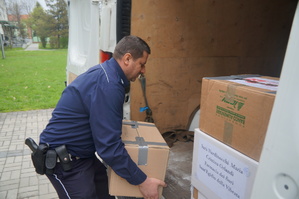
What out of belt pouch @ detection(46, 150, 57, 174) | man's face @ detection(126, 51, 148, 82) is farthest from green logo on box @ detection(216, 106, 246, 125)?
belt pouch @ detection(46, 150, 57, 174)

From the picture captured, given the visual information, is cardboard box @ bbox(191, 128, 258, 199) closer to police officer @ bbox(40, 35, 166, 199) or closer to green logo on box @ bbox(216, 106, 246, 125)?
green logo on box @ bbox(216, 106, 246, 125)

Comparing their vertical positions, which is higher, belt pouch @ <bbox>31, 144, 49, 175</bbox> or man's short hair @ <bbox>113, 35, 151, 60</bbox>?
man's short hair @ <bbox>113, 35, 151, 60</bbox>

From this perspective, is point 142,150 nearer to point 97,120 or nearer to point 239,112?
point 97,120

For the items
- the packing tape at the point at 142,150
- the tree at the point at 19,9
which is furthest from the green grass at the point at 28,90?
the tree at the point at 19,9

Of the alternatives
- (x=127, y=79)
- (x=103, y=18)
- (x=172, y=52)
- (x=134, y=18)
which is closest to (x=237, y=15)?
(x=172, y=52)

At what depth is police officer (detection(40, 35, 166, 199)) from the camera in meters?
1.50

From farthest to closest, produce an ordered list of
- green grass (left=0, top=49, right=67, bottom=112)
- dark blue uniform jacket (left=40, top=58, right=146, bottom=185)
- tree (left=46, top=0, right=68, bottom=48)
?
tree (left=46, top=0, right=68, bottom=48) < green grass (left=0, top=49, right=67, bottom=112) < dark blue uniform jacket (left=40, top=58, right=146, bottom=185)

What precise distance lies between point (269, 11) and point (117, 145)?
340 centimetres

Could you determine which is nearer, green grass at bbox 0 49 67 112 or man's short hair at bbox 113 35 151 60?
man's short hair at bbox 113 35 151 60

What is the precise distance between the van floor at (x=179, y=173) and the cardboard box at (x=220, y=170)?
376 millimetres

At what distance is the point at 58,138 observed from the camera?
1.67m

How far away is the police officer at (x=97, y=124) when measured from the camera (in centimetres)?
150

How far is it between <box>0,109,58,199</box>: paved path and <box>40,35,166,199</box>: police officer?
4.05 feet

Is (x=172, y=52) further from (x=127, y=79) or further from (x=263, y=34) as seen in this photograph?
(x=263, y=34)
